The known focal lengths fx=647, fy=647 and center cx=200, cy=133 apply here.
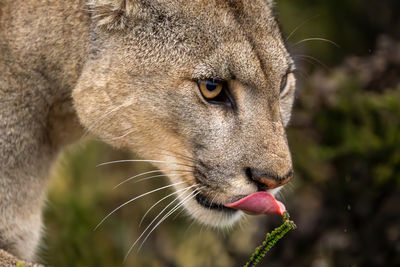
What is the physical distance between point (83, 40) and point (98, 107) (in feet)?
1.47

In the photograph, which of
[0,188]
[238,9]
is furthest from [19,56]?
[238,9]

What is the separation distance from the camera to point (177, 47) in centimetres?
406

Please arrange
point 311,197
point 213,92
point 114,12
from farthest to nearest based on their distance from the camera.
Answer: point 311,197 < point 114,12 < point 213,92

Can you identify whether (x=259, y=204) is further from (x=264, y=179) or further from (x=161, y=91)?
(x=161, y=91)

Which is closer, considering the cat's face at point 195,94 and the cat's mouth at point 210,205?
the cat's face at point 195,94

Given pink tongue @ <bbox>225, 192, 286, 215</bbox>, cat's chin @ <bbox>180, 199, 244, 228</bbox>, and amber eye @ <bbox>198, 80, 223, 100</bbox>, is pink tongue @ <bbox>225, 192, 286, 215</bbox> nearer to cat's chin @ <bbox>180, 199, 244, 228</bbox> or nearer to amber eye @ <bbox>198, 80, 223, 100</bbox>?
cat's chin @ <bbox>180, 199, 244, 228</bbox>

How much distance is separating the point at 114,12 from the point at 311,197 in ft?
11.6

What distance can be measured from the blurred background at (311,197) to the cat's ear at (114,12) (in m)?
1.27

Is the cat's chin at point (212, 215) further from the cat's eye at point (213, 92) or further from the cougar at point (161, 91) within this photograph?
the cat's eye at point (213, 92)

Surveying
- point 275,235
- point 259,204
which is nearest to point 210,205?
point 259,204

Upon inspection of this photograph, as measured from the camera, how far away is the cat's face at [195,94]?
12.9 ft

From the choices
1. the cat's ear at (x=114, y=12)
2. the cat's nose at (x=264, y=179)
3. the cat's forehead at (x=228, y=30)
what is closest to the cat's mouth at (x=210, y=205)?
the cat's nose at (x=264, y=179)

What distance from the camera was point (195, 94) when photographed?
157 inches

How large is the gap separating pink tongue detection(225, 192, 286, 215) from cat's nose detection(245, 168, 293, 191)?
0.23 ft
